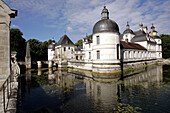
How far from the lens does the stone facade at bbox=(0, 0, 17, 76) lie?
13.9ft

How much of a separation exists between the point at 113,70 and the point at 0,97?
15.8 meters

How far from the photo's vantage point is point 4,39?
4.30 meters

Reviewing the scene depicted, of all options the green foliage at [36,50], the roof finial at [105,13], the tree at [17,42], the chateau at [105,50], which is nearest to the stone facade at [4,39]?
the chateau at [105,50]

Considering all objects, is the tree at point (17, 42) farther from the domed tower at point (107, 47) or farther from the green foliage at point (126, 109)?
the green foliage at point (126, 109)

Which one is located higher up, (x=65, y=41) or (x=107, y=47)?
(x=65, y=41)

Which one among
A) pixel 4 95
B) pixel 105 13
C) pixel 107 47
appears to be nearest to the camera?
pixel 4 95

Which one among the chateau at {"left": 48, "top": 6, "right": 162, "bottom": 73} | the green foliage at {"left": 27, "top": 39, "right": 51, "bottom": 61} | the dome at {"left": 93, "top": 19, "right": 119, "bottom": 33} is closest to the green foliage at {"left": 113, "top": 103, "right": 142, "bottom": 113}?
the chateau at {"left": 48, "top": 6, "right": 162, "bottom": 73}

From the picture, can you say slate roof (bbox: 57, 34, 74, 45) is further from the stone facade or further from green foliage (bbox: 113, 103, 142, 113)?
green foliage (bbox: 113, 103, 142, 113)

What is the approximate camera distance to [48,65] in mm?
30391

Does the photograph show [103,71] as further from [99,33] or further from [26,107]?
[26,107]

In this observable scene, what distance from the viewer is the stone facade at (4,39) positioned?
13.9 feet

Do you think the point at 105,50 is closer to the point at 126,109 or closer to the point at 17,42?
the point at 126,109

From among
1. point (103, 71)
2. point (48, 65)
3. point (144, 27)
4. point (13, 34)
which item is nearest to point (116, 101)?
point (103, 71)

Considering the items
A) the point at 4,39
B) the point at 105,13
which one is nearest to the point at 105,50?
the point at 105,13
